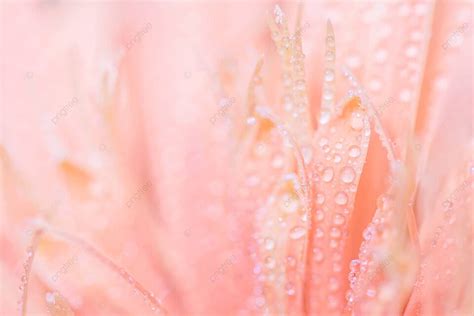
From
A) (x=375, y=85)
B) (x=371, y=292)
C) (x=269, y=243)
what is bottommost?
(x=371, y=292)

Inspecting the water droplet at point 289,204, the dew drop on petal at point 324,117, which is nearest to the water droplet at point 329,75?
the dew drop on petal at point 324,117

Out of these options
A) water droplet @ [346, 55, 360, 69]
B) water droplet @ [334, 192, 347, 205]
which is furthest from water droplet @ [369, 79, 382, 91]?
water droplet @ [334, 192, 347, 205]

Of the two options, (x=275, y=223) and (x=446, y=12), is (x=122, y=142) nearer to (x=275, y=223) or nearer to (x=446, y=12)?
(x=275, y=223)

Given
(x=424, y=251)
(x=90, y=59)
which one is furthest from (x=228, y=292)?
(x=90, y=59)

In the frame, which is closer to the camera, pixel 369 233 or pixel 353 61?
pixel 369 233

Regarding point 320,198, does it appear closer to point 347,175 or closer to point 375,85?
point 347,175

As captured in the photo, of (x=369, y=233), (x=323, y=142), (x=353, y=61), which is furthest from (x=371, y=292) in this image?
(x=353, y=61)

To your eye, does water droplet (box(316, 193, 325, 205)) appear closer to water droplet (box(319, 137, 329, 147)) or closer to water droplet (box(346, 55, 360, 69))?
water droplet (box(319, 137, 329, 147))
